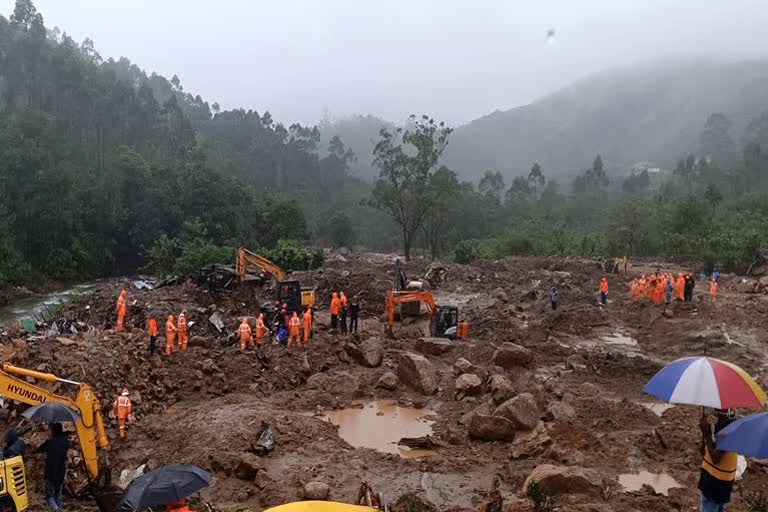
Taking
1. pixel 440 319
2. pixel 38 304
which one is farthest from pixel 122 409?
pixel 38 304

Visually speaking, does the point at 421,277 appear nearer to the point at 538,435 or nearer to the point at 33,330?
the point at 33,330

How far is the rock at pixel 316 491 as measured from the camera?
9.30m

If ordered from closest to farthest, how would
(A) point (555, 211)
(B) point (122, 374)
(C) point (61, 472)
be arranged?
1. (C) point (61, 472)
2. (B) point (122, 374)
3. (A) point (555, 211)

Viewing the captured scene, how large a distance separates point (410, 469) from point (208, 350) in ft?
25.9

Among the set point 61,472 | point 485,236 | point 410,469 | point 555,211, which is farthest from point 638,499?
point 555,211

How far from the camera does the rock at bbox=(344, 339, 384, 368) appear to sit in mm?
17078

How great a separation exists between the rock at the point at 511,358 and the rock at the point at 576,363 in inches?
58.2

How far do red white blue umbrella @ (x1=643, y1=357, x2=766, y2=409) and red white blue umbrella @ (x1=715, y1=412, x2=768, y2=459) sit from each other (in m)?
0.36

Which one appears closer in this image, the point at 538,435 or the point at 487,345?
the point at 538,435

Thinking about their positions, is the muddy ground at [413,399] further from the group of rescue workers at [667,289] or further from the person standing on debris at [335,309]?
the group of rescue workers at [667,289]

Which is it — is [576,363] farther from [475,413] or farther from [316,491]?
[316,491]

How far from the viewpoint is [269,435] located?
37.6 ft

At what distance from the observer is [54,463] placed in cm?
860

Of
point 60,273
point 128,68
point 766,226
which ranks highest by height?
point 128,68
